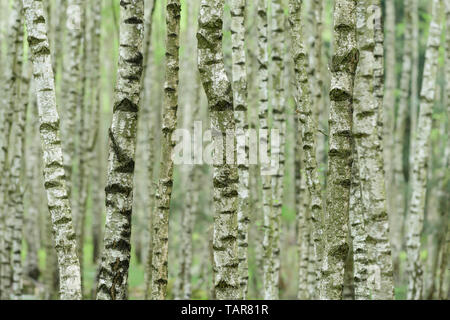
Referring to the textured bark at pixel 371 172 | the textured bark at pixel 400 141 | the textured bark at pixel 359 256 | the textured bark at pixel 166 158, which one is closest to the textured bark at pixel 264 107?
the textured bark at pixel 166 158

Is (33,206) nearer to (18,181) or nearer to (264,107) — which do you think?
(18,181)

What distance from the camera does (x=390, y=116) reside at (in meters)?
12.3

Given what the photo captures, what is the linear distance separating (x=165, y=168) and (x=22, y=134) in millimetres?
3433

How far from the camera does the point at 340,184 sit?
4121 mm

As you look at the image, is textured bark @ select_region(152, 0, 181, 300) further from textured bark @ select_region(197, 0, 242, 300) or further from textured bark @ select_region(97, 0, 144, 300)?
textured bark @ select_region(197, 0, 242, 300)

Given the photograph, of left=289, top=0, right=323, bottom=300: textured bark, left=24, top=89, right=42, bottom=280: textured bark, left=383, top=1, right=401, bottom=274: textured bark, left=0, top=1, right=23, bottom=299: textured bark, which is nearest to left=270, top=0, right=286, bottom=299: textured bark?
left=289, top=0, right=323, bottom=300: textured bark

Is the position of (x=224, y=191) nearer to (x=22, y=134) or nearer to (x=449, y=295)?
(x=22, y=134)

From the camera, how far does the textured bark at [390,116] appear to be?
12078mm

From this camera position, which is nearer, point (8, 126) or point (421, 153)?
point (8, 126)

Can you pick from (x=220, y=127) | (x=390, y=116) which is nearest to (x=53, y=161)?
(x=220, y=127)

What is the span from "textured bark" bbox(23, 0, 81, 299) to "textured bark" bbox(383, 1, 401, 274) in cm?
830

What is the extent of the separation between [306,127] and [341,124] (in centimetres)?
163

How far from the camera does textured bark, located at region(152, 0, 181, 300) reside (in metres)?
5.79

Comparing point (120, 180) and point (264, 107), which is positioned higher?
point (264, 107)
